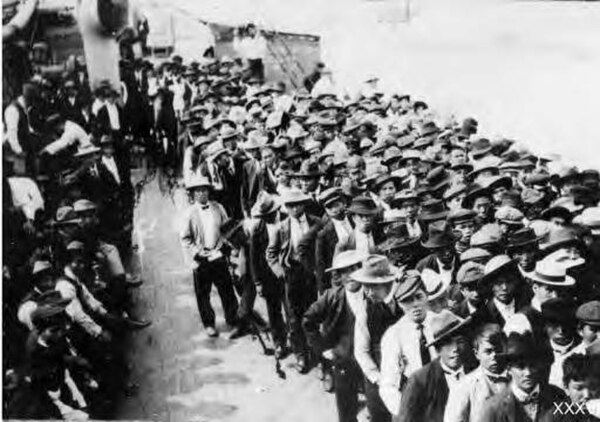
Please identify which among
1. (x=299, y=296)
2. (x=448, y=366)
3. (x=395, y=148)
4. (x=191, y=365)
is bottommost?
(x=191, y=365)

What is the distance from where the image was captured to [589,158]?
139 inches

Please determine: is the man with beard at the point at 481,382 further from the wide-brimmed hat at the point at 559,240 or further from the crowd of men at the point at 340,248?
the wide-brimmed hat at the point at 559,240

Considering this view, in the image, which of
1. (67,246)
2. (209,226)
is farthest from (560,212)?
(67,246)

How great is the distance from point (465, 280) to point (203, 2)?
7.69 feet

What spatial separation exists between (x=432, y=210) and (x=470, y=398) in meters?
1.25

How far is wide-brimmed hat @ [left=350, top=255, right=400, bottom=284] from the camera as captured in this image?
9.30 ft

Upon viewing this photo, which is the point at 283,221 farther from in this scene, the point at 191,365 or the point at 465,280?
the point at 465,280

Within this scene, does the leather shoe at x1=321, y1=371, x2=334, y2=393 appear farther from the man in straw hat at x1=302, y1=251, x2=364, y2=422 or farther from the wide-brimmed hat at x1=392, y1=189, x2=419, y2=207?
the wide-brimmed hat at x1=392, y1=189, x2=419, y2=207

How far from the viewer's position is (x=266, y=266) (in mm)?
3877

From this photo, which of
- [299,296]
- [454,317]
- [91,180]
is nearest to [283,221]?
[299,296]

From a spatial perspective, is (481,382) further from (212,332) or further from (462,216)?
(212,332)

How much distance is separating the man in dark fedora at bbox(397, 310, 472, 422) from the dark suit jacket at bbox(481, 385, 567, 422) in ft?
→ 0.47

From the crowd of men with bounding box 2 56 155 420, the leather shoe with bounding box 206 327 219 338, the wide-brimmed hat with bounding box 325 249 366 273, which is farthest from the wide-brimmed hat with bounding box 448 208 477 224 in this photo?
the crowd of men with bounding box 2 56 155 420

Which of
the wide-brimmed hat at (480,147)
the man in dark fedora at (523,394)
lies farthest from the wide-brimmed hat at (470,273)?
the wide-brimmed hat at (480,147)
